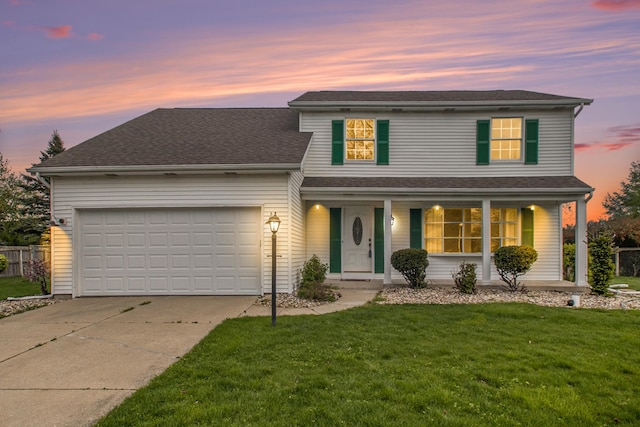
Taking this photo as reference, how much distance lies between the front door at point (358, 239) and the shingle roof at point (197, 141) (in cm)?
282

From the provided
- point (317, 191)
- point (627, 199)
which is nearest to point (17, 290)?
point (317, 191)

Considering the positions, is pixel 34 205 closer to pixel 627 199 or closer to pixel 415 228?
pixel 415 228

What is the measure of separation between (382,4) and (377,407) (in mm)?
11647

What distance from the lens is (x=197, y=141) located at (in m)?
11.0

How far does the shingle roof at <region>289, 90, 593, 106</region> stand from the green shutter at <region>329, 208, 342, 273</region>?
139 inches

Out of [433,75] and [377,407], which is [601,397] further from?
[433,75]

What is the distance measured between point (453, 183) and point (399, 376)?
806cm

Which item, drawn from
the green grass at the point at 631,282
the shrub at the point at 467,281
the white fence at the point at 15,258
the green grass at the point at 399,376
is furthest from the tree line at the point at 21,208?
the green grass at the point at 631,282

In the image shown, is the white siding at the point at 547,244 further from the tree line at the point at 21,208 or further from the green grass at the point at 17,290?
the tree line at the point at 21,208

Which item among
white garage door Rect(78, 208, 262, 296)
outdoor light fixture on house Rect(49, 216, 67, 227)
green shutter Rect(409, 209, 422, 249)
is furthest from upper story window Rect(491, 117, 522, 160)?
outdoor light fixture on house Rect(49, 216, 67, 227)

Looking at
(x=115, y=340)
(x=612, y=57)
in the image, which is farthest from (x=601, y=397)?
(x=612, y=57)

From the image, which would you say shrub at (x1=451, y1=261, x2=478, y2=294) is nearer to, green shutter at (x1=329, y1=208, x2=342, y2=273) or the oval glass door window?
the oval glass door window

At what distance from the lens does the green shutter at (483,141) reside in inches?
464

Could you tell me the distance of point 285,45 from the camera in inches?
535
